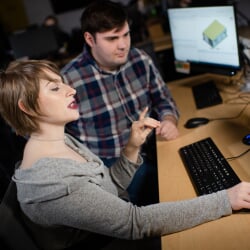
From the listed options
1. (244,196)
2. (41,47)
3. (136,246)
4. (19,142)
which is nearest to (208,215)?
(244,196)

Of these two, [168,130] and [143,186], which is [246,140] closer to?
[168,130]

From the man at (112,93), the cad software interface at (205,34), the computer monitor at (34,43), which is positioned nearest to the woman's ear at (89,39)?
the man at (112,93)

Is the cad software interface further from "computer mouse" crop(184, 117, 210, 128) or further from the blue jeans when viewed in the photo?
the blue jeans

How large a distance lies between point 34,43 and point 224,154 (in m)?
2.58

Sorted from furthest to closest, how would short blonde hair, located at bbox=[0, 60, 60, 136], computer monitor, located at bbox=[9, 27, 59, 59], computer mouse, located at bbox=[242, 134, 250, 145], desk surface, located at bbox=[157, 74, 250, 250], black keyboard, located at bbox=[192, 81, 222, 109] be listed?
computer monitor, located at bbox=[9, 27, 59, 59], black keyboard, located at bbox=[192, 81, 222, 109], computer mouse, located at bbox=[242, 134, 250, 145], short blonde hair, located at bbox=[0, 60, 60, 136], desk surface, located at bbox=[157, 74, 250, 250]

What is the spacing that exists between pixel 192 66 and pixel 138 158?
800mm

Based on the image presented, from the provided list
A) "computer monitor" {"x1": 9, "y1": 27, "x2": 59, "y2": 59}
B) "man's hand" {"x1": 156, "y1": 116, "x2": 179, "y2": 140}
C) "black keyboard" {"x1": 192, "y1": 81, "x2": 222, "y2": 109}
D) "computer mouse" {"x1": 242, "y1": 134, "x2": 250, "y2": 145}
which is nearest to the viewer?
"computer mouse" {"x1": 242, "y1": 134, "x2": 250, "y2": 145}

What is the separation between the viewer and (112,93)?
1.66 meters

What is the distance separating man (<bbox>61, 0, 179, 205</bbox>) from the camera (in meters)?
1.54

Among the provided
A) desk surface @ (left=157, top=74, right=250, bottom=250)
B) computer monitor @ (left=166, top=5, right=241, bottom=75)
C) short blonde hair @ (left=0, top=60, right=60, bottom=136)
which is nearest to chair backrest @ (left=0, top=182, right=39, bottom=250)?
short blonde hair @ (left=0, top=60, right=60, bottom=136)

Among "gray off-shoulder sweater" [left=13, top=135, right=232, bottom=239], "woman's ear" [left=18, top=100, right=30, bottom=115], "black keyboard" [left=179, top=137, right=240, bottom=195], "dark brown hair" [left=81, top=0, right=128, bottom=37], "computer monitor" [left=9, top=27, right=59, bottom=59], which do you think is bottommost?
"black keyboard" [left=179, top=137, right=240, bottom=195]

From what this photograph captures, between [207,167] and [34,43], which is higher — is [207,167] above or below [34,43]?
below

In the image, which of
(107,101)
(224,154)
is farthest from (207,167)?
(107,101)

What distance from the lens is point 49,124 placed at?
1.04 meters
